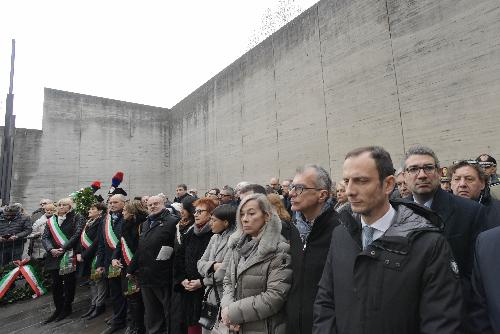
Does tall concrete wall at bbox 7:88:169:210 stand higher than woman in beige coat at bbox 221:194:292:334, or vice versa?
tall concrete wall at bbox 7:88:169:210

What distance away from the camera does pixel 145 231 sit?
391cm

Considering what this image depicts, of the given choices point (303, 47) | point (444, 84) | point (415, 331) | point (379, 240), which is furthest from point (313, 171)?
point (303, 47)

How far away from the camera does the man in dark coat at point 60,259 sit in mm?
5094

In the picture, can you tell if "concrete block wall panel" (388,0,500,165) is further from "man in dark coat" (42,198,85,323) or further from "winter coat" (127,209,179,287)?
"man in dark coat" (42,198,85,323)

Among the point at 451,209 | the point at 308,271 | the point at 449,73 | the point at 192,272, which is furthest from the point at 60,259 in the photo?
the point at 449,73

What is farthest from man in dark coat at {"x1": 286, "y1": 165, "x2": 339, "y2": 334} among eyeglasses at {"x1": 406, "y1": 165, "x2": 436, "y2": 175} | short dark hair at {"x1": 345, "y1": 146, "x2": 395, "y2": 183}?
eyeglasses at {"x1": 406, "y1": 165, "x2": 436, "y2": 175}

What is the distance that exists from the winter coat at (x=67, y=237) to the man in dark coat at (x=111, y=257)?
611 millimetres

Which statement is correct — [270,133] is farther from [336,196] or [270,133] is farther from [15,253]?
[15,253]

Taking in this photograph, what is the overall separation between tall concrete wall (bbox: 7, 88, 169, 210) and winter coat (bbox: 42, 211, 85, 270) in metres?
11.2

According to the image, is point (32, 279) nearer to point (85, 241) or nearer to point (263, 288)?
point (85, 241)

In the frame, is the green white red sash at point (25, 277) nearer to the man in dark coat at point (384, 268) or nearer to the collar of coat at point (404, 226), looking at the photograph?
the man in dark coat at point (384, 268)

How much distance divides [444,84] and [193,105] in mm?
12738

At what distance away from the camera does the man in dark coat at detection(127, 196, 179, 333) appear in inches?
145

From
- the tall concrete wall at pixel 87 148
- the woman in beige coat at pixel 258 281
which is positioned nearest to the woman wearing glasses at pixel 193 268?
the woman in beige coat at pixel 258 281
